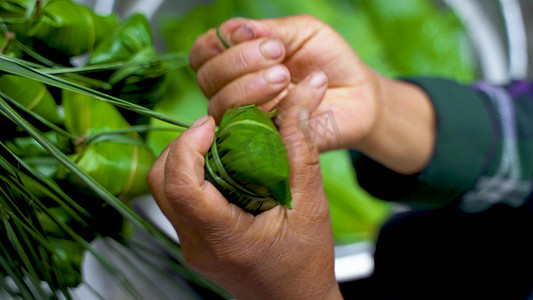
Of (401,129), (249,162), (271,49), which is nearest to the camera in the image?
(249,162)

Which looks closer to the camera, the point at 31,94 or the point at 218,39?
the point at 31,94

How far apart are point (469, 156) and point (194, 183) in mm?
307

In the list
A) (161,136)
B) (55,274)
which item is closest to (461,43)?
(161,136)

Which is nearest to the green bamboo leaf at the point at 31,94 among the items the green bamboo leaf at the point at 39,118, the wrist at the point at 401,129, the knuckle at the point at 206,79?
the green bamboo leaf at the point at 39,118

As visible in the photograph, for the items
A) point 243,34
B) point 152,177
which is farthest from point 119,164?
point 243,34

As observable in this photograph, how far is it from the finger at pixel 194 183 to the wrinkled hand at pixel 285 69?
0.22ft

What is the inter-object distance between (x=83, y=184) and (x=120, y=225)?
37 mm

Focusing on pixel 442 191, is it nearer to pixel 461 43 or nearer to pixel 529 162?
pixel 529 162

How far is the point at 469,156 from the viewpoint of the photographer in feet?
1.30

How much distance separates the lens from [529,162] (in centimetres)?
41

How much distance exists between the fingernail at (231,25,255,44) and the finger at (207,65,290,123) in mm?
41

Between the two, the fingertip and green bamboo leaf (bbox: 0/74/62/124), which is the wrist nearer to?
the fingertip

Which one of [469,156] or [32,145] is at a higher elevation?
[32,145]

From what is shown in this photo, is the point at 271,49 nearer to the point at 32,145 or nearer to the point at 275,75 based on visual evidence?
the point at 275,75
